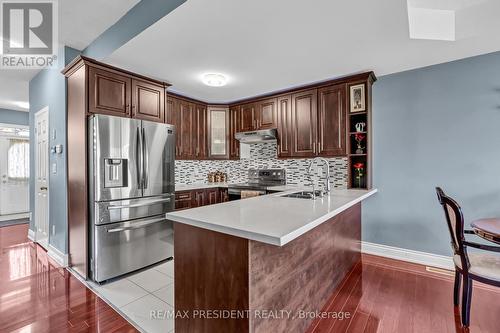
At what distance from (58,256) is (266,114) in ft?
11.7

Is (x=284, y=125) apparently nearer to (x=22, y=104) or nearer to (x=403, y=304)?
(x=403, y=304)

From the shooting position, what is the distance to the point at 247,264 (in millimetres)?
1216

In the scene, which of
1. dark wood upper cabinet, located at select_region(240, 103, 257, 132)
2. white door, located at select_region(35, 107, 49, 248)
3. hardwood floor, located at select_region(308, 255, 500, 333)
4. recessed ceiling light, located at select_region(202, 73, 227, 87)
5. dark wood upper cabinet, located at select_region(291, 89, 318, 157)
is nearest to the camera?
hardwood floor, located at select_region(308, 255, 500, 333)

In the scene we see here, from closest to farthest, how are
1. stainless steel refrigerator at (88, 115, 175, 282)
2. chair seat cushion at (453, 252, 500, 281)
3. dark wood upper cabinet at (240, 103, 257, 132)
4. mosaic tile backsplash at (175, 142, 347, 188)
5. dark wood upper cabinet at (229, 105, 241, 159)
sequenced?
chair seat cushion at (453, 252, 500, 281), stainless steel refrigerator at (88, 115, 175, 282), mosaic tile backsplash at (175, 142, 347, 188), dark wood upper cabinet at (240, 103, 257, 132), dark wood upper cabinet at (229, 105, 241, 159)

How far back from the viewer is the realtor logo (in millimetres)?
2211

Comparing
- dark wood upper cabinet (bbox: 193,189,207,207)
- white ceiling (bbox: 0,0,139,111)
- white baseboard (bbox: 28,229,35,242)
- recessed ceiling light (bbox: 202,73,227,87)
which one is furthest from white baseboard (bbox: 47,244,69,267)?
recessed ceiling light (bbox: 202,73,227,87)

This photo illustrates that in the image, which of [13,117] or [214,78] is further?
[13,117]

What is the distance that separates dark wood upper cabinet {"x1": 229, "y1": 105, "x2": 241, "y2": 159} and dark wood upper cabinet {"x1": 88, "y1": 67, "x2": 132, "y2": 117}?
1.98m

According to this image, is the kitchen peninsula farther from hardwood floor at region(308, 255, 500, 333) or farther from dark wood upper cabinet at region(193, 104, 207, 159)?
dark wood upper cabinet at region(193, 104, 207, 159)

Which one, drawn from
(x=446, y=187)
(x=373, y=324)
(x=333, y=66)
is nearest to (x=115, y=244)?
(x=373, y=324)

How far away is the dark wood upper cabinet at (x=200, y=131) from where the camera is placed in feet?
13.7

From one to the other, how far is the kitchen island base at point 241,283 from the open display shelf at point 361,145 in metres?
1.65

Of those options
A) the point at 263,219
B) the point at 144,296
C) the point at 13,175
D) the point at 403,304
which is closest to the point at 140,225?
the point at 144,296

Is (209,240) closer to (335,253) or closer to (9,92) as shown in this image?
(335,253)
